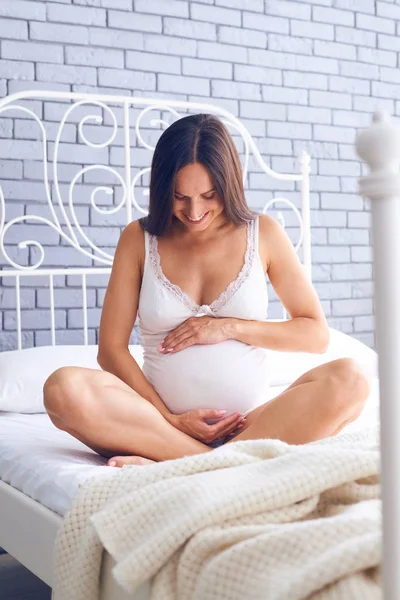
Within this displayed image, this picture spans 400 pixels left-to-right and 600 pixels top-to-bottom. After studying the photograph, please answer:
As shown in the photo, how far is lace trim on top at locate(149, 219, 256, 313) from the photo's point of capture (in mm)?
2018

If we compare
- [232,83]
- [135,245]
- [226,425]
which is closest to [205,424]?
[226,425]

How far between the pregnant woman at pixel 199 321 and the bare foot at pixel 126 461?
6cm

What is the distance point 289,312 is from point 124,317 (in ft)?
1.27

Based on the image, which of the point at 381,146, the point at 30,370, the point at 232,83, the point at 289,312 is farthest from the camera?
the point at 232,83

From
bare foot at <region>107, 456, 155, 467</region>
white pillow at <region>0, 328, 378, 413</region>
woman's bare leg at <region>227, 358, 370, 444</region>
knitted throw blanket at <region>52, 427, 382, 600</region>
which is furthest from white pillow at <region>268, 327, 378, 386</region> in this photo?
knitted throw blanket at <region>52, 427, 382, 600</region>

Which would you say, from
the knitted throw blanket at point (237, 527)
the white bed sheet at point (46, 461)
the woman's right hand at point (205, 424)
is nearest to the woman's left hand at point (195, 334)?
the woman's right hand at point (205, 424)

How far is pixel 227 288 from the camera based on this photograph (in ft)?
6.66

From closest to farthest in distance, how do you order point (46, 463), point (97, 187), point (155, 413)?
point (46, 463)
point (155, 413)
point (97, 187)

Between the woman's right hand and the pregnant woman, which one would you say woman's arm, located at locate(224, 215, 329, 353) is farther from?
the woman's right hand

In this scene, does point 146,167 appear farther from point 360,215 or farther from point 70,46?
point 360,215

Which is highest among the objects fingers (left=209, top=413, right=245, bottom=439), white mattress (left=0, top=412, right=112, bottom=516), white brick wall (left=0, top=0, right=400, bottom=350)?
white brick wall (left=0, top=0, right=400, bottom=350)

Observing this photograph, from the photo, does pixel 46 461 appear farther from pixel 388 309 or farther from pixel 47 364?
pixel 388 309

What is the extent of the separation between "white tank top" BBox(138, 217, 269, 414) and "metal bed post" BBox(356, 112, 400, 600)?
4.02 ft

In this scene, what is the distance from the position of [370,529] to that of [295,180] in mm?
2638
